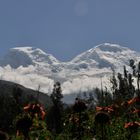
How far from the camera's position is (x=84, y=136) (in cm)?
1255

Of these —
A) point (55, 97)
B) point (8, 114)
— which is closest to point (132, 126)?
point (8, 114)

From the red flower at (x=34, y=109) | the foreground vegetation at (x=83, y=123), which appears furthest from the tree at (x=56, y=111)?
the red flower at (x=34, y=109)

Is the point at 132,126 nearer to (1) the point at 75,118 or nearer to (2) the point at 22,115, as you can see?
(2) the point at 22,115

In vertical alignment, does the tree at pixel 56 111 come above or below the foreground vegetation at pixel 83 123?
above

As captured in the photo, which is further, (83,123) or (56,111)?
(56,111)

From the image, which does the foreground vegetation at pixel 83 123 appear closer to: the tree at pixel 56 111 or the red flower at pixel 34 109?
the red flower at pixel 34 109

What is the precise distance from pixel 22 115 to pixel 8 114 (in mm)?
79860

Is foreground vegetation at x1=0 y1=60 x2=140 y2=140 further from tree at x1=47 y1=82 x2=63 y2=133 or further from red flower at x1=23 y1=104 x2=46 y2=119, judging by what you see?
tree at x1=47 y1=82 x2=63 y2=133

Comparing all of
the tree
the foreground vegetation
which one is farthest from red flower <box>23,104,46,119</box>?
the tree

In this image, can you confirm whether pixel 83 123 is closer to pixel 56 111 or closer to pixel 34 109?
pixel 34 109

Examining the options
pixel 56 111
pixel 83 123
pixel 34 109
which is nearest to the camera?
pixel 34 109

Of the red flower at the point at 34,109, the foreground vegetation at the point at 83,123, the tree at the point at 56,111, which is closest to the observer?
the foreground vegetation at the point at 83,123

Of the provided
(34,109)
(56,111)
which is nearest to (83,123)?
(34,109)

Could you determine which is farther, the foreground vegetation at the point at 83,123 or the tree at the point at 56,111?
the tree at the point at 56,111
